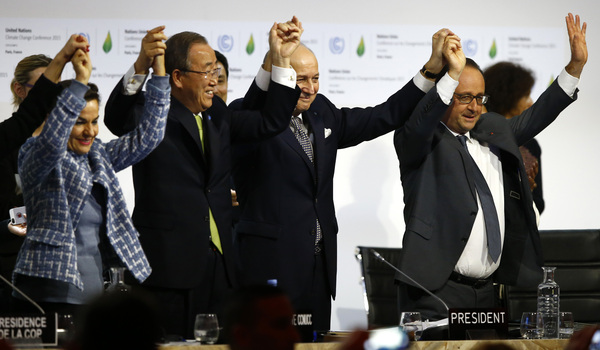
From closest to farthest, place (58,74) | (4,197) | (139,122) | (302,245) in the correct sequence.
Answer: (58,74), (139,122), (302,245), (4,197)

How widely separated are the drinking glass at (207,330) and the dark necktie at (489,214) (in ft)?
4.35

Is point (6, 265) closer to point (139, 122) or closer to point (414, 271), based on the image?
point (139, 122)

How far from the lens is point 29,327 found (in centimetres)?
250

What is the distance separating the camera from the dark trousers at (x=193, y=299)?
3164 millimetres

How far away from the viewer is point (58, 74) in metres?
2.94

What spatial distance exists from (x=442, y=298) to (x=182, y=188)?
3.55ft

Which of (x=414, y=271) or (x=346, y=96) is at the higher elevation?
(x=346, y=96)

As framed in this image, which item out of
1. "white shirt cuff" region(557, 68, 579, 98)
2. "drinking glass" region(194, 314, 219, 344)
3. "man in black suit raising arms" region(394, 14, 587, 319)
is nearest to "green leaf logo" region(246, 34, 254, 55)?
"man in black suit raising arms" region(394, 14, 587, 319)

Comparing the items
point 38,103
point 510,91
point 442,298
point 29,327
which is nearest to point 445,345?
point 442,298

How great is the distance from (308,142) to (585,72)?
2519mm

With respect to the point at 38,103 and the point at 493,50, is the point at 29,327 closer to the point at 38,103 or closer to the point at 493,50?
the point at 38,103


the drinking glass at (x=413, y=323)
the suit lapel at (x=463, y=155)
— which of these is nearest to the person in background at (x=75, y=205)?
the drinking glass at (x=413, y=323)

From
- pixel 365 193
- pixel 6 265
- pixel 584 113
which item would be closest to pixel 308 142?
pixel 6 265

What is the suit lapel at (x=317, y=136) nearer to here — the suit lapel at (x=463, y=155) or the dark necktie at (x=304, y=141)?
the dark necktie at (x=304, y=141)
